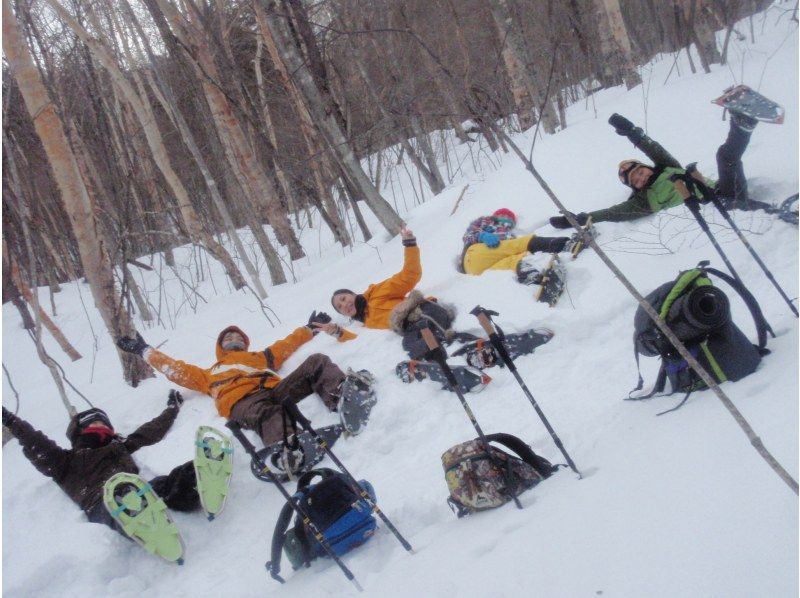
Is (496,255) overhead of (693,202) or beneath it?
beneath

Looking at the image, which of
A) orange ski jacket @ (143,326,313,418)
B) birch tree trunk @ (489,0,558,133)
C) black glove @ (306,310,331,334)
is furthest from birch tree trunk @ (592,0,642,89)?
orange ski jacket @ (143,326,313,418)

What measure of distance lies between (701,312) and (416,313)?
8.19 ft

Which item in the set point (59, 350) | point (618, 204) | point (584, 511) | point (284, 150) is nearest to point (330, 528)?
point (584, 511)

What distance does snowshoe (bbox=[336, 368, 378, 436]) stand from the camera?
4.01 m

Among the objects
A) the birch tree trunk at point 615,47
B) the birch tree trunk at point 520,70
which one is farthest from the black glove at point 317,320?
the birch tree trunk at point 615,47

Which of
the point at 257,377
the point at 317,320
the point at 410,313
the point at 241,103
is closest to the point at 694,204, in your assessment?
the point at 410,313

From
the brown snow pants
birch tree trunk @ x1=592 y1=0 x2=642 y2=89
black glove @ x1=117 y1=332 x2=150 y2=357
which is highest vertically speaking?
birch tree trunk @ x1=592 y1=0 x2=642 y2=89

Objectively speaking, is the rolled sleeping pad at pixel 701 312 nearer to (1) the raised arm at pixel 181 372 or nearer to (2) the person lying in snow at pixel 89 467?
(2) the person lying in snow at pixel 89 467

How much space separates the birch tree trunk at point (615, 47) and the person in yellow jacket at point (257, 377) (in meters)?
6.25

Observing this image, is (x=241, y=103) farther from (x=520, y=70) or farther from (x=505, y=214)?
(x=505, y=214)

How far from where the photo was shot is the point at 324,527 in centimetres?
283

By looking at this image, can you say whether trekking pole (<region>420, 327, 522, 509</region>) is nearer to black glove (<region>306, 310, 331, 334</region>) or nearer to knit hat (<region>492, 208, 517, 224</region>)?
black glove (<region>306, 310, 331, 334</region>)

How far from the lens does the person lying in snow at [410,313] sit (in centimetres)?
416

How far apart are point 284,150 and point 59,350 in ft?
24.3
